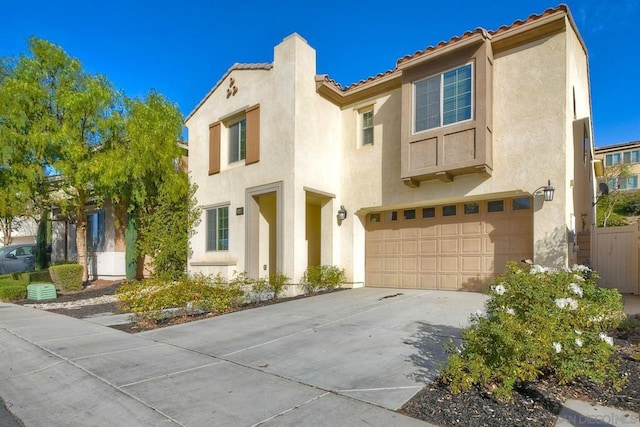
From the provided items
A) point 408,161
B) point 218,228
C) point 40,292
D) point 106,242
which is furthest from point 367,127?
point 106,242

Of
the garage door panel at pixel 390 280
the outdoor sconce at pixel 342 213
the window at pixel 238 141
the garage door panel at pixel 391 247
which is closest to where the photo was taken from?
the garage door panel at pixel 390 280

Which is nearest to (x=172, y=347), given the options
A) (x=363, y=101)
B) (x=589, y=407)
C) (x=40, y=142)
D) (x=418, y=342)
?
(x=418, y=342)

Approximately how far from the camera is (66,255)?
1880cm

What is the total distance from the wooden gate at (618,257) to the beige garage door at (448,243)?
2239 millimetres

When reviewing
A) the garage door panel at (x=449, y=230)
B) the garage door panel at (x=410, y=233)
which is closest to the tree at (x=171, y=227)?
the garage door panel at (x=410, y=233)

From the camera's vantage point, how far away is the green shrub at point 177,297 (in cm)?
752

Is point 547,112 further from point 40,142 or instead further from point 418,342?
point 40,142

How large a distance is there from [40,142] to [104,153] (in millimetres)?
1724

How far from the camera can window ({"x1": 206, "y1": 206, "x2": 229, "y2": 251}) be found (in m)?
12.6

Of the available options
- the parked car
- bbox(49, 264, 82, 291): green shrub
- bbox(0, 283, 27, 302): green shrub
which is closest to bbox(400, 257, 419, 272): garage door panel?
bbox(49, 264, 82, 291): green shrub

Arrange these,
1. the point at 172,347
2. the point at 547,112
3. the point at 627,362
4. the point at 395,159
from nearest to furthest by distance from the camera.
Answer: the point at 627,362 < the point at 172,347 < the point at 547,112 < the point at 395,159

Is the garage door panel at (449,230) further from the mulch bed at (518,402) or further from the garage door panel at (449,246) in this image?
the mulch bed at (518,402)

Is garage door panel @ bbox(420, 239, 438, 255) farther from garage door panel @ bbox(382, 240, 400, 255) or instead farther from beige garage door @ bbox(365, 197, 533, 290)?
garage door panel @ bbox(382, 240, 400, 255)

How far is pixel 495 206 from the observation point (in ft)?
30.6
